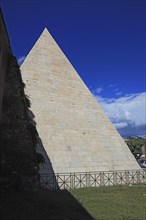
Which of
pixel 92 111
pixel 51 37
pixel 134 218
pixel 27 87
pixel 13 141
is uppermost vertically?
pixel 51 37

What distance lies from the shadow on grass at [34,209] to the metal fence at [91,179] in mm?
3589

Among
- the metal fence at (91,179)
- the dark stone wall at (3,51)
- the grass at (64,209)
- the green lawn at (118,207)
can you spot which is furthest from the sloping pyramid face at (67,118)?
the grass at (64,209)

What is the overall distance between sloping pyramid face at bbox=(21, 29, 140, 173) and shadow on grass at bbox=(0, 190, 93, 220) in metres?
4.89

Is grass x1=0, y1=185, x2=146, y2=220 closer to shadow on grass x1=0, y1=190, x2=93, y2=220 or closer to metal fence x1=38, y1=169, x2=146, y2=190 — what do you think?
shadow on grass x1=0, y1=190, x2=93, y2=220

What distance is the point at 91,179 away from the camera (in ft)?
39.8

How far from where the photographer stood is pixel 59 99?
13.7 metres

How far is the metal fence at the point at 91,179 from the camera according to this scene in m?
11.0

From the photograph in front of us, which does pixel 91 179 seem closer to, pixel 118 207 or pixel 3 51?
pixel 118 207

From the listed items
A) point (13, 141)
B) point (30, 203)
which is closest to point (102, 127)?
point (13, 141)

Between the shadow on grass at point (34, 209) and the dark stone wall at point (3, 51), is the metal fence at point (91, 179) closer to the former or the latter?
the shadow on grass at point (34, 209)

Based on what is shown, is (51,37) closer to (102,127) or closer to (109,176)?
(102,127)

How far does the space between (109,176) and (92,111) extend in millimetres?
3944

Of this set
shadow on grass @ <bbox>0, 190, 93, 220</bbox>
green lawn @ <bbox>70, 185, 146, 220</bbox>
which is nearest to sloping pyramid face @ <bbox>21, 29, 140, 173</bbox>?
green lawn @ <bbox>70, 185, 146, 220</bbox>

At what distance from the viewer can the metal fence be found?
36.0 feet
